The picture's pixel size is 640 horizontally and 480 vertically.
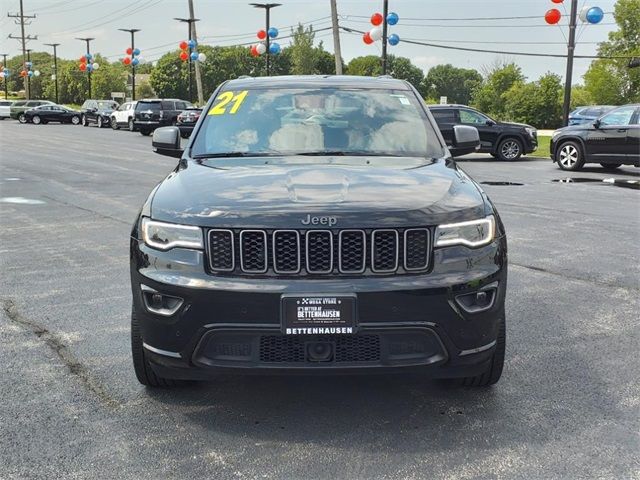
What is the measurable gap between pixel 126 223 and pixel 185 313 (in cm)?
648

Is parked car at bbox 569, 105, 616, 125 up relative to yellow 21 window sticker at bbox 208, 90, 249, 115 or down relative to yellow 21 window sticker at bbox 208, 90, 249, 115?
up

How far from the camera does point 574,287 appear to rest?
618 cm

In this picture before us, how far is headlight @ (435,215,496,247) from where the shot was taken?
3.24 m

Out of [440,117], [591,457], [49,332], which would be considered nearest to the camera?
[591,457]

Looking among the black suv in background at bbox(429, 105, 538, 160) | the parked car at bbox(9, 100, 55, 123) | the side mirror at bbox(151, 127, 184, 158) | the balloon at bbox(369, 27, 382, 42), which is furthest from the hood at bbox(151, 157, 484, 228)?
the parked car at bbox(9, 100, 55, 123)

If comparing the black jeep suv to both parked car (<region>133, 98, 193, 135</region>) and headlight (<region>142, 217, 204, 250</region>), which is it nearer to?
headlight (<region>142, 217, 204, 250</region>)

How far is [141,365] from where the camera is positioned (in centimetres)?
371

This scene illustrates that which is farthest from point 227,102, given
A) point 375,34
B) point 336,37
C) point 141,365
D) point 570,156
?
point 336,37

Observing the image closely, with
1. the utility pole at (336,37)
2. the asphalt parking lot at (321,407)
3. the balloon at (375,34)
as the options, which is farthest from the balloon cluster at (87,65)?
the asphalt parking lot at (321,407)

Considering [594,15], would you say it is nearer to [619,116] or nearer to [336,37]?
[619,116]

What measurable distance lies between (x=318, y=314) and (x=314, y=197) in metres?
0.58

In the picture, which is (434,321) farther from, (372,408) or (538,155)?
(538,155)

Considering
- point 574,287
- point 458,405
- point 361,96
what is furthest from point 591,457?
point 574,287

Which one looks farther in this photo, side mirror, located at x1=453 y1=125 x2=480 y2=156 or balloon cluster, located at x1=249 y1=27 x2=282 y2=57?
balloon cluster, located at x1=249 y1=27 x2=282 y2=57
